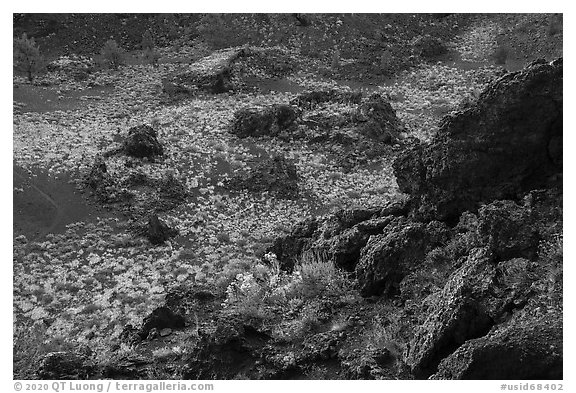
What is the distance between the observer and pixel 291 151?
35.0 meters

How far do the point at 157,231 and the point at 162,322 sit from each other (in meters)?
12.1

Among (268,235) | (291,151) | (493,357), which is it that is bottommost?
(493,357)

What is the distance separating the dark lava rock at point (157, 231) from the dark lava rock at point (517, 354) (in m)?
19.0

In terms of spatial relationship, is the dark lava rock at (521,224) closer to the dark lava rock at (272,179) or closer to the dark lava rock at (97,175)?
the dark lava rock at (272,179)

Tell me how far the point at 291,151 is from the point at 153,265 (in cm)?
1405

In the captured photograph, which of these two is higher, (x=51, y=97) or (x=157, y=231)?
(x=51, y=97)

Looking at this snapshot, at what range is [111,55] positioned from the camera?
50094mm

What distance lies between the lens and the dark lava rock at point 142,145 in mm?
32250

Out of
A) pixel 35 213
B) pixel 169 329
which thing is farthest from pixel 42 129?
pixel 169 329

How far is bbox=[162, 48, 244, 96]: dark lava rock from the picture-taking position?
44.7 m

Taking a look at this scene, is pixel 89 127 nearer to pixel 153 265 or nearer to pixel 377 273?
pixel 153 265

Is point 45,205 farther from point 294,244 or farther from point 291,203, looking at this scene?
point 294,244

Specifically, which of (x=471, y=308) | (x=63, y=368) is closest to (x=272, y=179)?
(x=63, y=368)

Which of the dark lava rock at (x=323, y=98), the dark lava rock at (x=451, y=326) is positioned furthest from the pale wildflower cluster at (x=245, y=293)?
the dark lava rock at (x=323, y=98)
